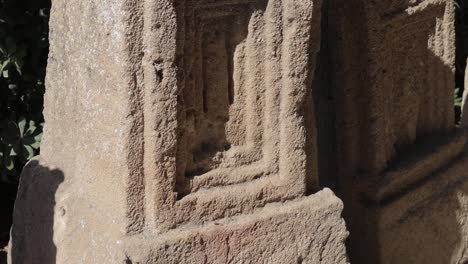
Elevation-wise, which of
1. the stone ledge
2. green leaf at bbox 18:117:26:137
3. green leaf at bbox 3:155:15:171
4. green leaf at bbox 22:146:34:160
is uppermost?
green leaf at bbox 18:117:26:137

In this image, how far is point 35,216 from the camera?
3.55 m

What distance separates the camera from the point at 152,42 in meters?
2.87

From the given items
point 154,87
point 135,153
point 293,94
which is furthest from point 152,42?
point 293,94

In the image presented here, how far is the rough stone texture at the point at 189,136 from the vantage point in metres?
2.92

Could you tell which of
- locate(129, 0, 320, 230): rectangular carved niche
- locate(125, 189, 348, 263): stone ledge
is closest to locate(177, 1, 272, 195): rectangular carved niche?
locate(129, 0, 320, 230): rectangular carved niche

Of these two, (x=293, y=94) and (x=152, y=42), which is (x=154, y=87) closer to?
(x=152, y=42)

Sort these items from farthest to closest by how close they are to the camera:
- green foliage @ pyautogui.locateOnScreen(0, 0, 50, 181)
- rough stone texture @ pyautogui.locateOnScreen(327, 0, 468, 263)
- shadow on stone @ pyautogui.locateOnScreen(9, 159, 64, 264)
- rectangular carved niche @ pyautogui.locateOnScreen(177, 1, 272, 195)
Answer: green foliage @ pyautogui.locateOnScreen(0, 0, 50, 181) < rough stone texture @ pyautogui.locateOnScreen(327, 0, 468, 263) < shadow on stone @ pyautogui.locateOnScreen(9, 159, 64, 264) < rectangular carved niche @ pyautogui.locateOnScreen(177, 1, 272, 195)

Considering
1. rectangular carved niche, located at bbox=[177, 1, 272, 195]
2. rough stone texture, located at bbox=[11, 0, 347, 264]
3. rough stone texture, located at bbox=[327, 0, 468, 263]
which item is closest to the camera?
rough stone texture, located at bbox=[11, 0, 347, 264]

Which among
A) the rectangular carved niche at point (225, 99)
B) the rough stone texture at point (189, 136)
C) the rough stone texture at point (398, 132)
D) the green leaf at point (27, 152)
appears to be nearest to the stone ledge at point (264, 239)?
the rough stone texture at point (189, 136)

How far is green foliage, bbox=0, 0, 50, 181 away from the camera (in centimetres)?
475

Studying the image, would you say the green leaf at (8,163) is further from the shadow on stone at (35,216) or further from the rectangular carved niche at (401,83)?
the rectangular carved niche at (401,83)

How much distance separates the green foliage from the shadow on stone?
1118mm

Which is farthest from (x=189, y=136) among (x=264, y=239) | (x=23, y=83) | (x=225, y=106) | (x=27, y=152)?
(x=23, y=83)

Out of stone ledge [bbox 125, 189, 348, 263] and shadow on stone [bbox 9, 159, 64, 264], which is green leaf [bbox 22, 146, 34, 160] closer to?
shadow on stone [bbox 9, 159, 64, 264]
